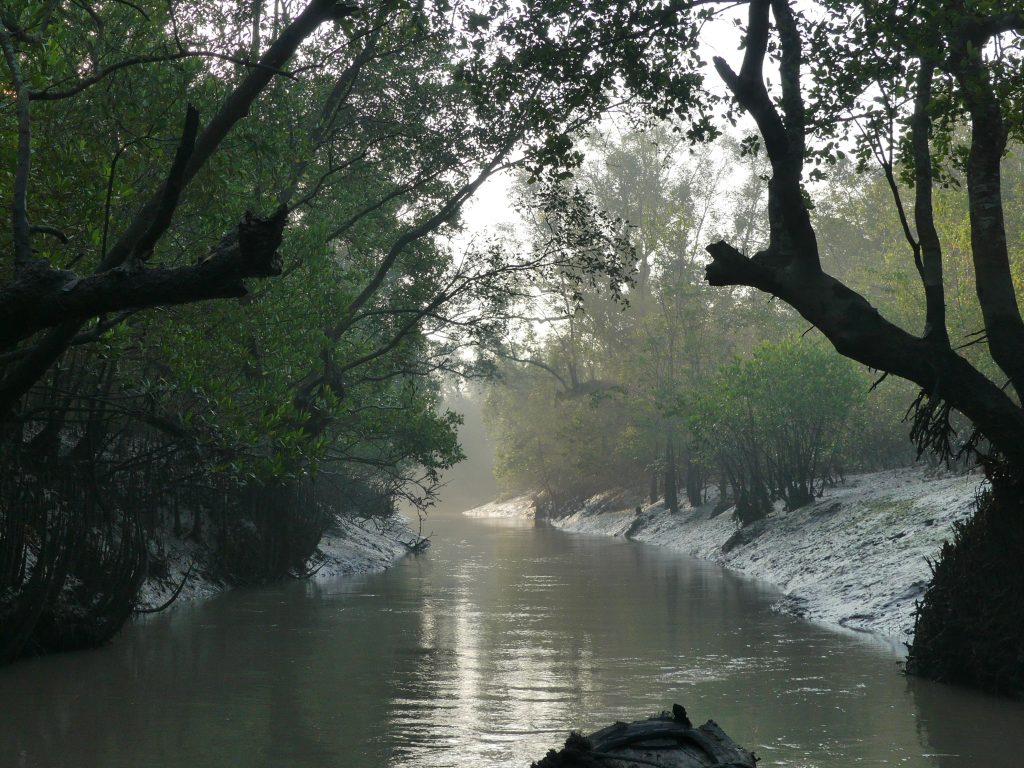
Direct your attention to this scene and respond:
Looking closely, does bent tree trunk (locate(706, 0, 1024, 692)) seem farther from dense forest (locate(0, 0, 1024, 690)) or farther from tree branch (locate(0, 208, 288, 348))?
tree branch (locate(0, 208, 288, 348))

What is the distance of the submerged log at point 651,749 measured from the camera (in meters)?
5.00

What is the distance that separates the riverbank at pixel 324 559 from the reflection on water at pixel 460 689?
685 millimetres

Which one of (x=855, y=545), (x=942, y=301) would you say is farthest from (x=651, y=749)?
(x=855, y=545)

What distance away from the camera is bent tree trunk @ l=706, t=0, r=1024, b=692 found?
8.91m

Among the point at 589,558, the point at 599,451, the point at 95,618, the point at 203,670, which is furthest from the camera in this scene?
the point at 599,451

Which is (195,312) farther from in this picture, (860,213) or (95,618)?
(860,213)

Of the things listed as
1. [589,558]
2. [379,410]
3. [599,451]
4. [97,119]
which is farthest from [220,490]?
[599,451]

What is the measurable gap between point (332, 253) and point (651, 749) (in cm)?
1574

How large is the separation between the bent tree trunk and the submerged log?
15.0 ft

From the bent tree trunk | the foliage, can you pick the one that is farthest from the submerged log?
the foliage

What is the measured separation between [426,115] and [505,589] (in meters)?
9.65

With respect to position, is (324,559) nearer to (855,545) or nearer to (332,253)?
(332,253)

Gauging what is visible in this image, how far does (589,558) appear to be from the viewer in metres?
29.1

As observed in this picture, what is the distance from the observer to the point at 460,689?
10766 mm
